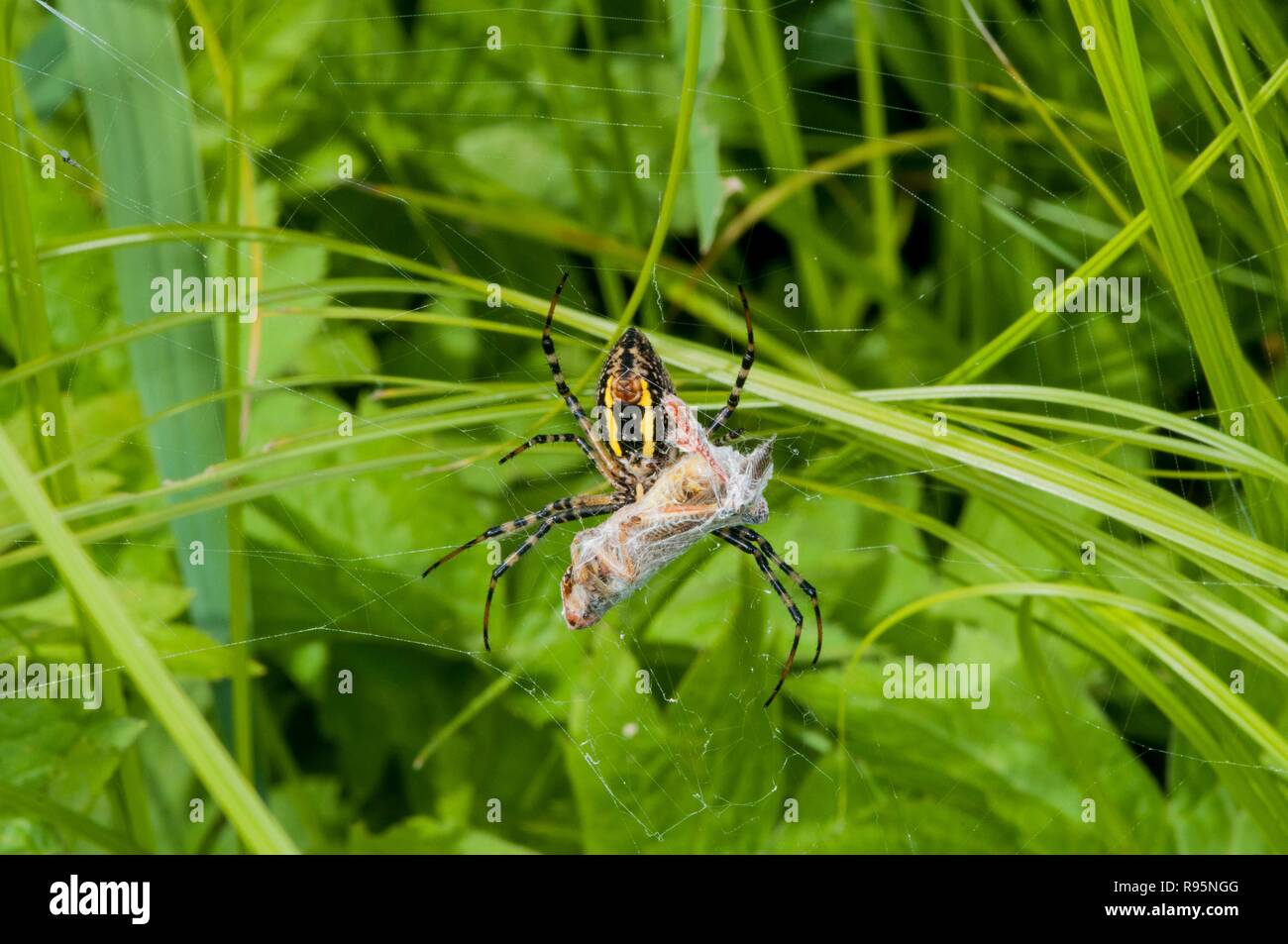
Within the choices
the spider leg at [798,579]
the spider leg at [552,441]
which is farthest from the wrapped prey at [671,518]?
the spider leg at [798,579]

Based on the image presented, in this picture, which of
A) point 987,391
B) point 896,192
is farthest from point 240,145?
point 896,192

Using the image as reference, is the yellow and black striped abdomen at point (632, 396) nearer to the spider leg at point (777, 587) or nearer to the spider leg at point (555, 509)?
the spider leg at point (555, 509)

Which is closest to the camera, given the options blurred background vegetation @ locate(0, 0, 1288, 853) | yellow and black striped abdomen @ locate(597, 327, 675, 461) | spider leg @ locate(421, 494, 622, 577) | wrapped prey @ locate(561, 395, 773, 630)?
wrapped prey @ locate(561, 395, 773, 630)

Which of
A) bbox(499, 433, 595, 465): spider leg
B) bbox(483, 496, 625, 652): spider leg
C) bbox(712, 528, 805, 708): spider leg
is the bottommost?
bbox(712, 528, 805, 708): spider leg

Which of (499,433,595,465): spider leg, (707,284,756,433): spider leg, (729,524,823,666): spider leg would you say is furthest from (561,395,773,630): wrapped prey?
(729,524,823,666): spider leg

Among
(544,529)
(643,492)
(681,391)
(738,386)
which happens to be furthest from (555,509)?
(738,386)

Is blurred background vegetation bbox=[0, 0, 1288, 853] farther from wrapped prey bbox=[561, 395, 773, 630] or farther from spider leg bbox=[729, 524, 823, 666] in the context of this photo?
wrapped prey bbox=[561, 395, 773, 630]

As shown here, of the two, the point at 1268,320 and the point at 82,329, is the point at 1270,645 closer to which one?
the point at 1268,320

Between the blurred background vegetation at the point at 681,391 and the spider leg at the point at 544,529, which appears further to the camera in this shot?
the spider leg at the point at 544,529
